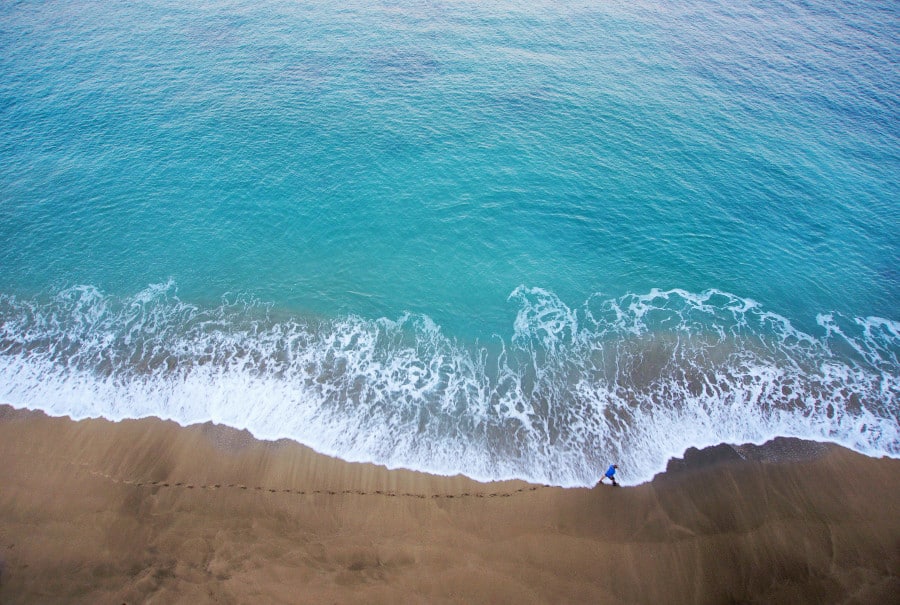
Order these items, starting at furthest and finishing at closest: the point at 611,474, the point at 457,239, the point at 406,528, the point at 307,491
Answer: the point at 457,239 < the point at 611,474 < the point at 307,491 < the point at 406,528

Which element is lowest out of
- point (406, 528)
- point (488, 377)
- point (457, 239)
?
point (406, 528)

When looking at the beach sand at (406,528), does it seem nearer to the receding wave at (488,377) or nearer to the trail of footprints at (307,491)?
the trail of footprints at (307,491)

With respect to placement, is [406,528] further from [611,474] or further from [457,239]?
[457,239]

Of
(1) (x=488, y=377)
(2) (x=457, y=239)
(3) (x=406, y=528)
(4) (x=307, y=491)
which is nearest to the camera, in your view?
(3) (x=406, y=528)

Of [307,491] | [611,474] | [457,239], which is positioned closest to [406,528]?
[307,491]

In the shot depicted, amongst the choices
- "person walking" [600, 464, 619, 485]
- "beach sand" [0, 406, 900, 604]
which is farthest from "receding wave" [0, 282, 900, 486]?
"beach sand" [0, 406, 900, 604]

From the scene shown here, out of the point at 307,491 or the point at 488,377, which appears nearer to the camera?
the point at 307,491

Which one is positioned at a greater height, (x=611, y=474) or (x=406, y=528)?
(x=611, y=474)
